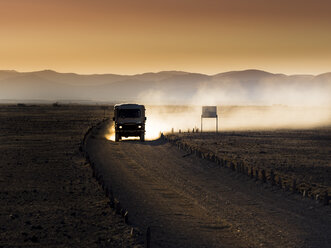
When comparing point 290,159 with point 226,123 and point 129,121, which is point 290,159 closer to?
point 129,121

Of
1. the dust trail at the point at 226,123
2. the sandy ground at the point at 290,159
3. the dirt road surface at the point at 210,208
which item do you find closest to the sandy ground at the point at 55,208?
the dirt road surface at the point at 210,208

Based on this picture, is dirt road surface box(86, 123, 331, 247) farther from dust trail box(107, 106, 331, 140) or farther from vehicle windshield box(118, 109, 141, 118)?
dust trail box(107, 106, 331, 140)

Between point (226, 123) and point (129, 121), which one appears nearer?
point (129, 121)

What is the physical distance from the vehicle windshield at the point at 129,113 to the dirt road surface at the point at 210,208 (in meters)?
14.7

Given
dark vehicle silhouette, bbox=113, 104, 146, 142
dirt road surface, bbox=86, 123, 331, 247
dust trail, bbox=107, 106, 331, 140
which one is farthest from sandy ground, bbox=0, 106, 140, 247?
dust trail, bbox=107, 106, 331, 140

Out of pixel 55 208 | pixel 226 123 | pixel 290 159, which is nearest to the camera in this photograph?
pixel 55 208

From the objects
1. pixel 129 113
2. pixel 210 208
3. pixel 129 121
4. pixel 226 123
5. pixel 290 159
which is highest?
pixel 129 113

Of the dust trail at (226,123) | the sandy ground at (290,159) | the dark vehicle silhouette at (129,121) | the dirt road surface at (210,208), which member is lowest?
the dust trail at (226,123)

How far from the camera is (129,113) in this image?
4447 centimetres

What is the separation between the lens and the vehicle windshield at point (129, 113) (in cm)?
4438

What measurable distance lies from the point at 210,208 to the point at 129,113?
27318mm

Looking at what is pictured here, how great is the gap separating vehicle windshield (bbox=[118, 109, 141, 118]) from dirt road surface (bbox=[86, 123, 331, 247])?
1471 centimetres

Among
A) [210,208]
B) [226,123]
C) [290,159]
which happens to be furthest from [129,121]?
[226,123]

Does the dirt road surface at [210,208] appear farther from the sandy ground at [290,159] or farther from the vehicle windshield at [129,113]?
the vehicle windshield at [129,113]
